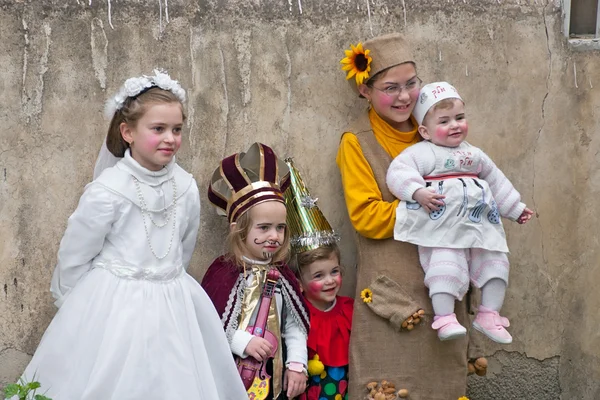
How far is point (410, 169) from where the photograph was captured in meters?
5.37

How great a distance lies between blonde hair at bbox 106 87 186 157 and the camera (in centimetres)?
498

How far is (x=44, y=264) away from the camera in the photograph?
5.38 meters

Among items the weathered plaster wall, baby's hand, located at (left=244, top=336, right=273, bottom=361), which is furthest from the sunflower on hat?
baby's hand, located at (left=244, top=336, right=273, bottom=361)

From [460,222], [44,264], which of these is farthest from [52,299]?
[460,222]

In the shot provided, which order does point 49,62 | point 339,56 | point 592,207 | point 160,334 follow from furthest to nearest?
1. point 592,207
2. point 339,56
3. point 49,62
4. point 160,334

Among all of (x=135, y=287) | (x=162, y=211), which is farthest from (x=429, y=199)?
(x=135, y=287)

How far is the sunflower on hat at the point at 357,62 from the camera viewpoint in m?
5.52

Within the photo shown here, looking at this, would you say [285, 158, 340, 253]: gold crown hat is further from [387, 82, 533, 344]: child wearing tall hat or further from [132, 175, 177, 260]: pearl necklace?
[132, 175, 177, 260]: pearl necklace

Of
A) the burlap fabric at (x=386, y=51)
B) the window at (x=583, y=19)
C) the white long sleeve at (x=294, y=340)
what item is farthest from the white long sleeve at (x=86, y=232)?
the window at (x=583, y=19)

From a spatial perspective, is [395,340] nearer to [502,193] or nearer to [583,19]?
[502,193]

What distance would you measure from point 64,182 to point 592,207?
2.80 metres

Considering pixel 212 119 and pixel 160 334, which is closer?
pixel 160 334

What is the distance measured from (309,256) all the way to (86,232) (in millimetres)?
1158

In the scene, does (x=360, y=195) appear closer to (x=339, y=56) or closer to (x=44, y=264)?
(x=339, y=56)
